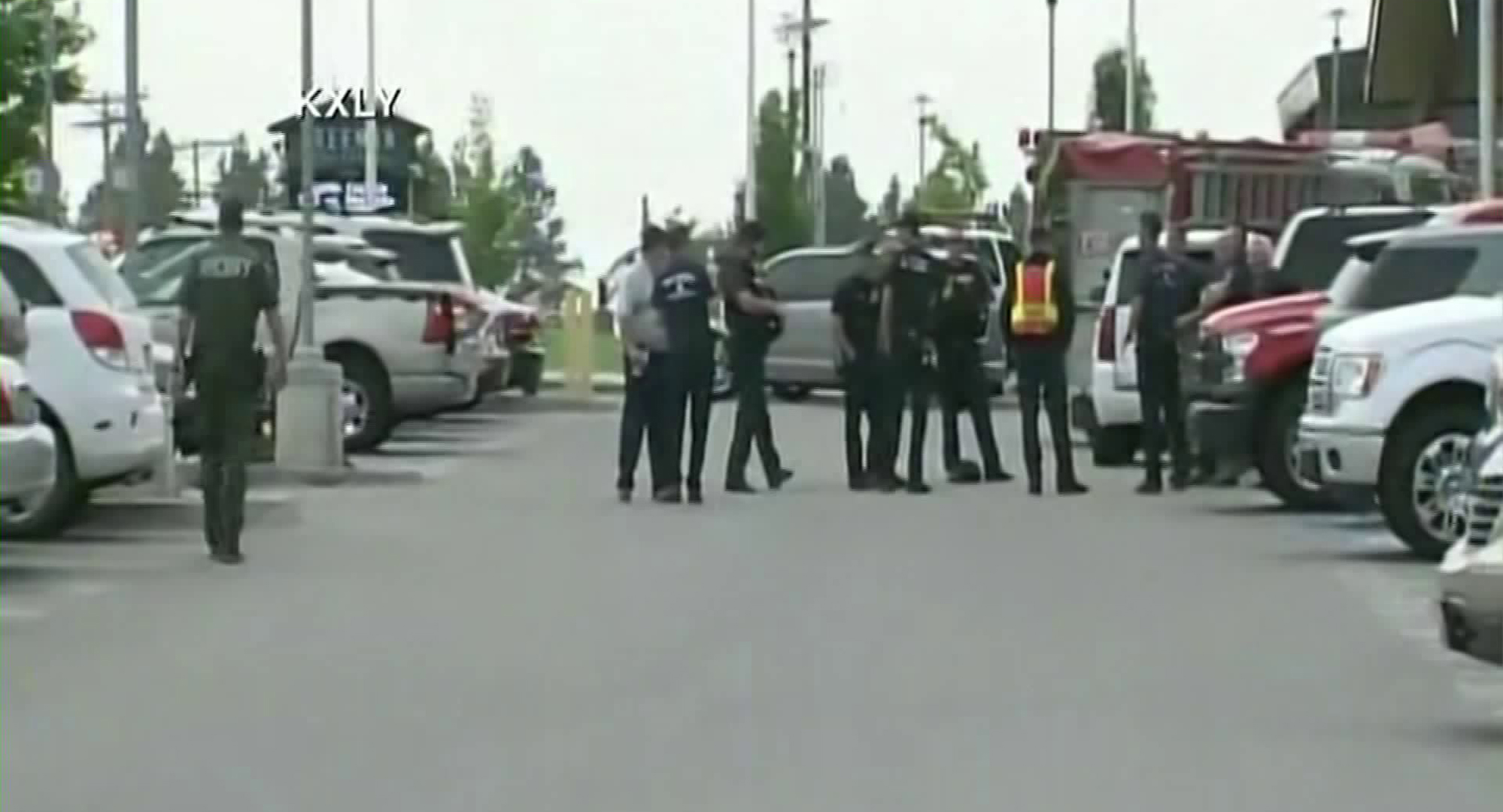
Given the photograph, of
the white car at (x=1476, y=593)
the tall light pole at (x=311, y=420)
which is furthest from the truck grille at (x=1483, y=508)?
the tall light pole at (x=311, y=420)

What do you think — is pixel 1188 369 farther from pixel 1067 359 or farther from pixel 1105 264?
pixel 1105 264

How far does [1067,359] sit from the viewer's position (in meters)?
26.6

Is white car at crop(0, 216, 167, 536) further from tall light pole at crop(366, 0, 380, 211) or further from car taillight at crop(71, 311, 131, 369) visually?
tall light pole at crop(366, 0, 380, 211)

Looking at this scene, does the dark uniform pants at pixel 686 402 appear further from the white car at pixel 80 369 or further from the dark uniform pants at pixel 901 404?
the white car at pixel 80 369

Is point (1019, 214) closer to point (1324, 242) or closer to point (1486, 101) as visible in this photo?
point (1486, 101)

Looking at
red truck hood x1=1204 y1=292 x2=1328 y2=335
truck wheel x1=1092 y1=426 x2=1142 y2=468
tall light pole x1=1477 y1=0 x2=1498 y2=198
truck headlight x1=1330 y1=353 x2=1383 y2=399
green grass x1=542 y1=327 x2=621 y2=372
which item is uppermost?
tall light pole x1=1477 y1=0 x2=1498 y2=198

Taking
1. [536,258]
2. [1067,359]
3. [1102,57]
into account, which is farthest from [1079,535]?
[1102,57]

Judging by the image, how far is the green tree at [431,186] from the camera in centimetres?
5891

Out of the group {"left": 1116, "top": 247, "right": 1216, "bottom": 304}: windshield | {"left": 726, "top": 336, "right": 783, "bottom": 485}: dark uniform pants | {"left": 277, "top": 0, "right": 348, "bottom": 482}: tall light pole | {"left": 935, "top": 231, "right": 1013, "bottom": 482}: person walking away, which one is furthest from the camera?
{"left": 1116, "top": 247, "right": 1216, "bottom": 304}: windshield

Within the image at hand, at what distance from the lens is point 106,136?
77375 mm

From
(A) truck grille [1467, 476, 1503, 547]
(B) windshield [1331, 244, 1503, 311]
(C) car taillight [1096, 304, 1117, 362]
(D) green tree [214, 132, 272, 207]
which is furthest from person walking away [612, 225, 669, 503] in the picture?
(D) green tree [214, 132, 272, 207]

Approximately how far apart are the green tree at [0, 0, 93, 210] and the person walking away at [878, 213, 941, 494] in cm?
3343

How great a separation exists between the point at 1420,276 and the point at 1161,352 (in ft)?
12.9

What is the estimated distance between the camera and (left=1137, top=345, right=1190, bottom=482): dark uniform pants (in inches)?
997
